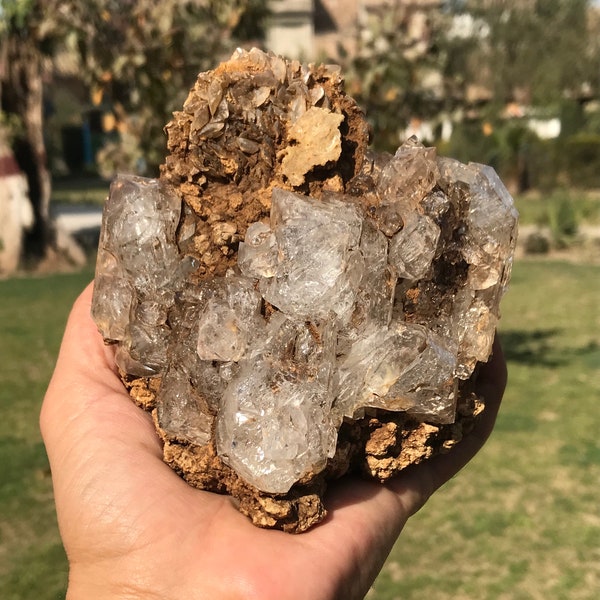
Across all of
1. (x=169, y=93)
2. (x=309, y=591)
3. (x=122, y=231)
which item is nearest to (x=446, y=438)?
(x=309, y=591)

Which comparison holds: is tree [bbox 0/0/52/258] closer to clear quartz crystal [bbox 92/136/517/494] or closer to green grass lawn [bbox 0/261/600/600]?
green grass lawn [bbox 0/261/600/600]

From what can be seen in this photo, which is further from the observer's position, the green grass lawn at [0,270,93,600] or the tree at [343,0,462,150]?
the tree at [343,0,462,150]

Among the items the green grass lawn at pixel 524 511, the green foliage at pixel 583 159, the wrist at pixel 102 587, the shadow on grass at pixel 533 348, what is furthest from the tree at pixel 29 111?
the green foliage at pixel 583 159

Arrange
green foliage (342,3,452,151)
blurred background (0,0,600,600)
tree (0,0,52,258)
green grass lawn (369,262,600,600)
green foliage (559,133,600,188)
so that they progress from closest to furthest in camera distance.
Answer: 1. green grass lawn (369,262,600,600)
2. blurred background (0,0,600,600)
3. green foliage (342,3,452,151)
4. tree (0,0,52,258)
5. green foliage (559,133,600,188)

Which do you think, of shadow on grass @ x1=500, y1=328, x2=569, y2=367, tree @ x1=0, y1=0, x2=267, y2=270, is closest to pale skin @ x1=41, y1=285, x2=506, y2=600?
tree @ x1=0, y1=0, x2=267, y2=270

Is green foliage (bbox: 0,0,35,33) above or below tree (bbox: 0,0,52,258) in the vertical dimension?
above

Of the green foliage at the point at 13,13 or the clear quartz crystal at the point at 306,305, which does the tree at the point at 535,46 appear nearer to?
the green foliage at the point at 13,13
